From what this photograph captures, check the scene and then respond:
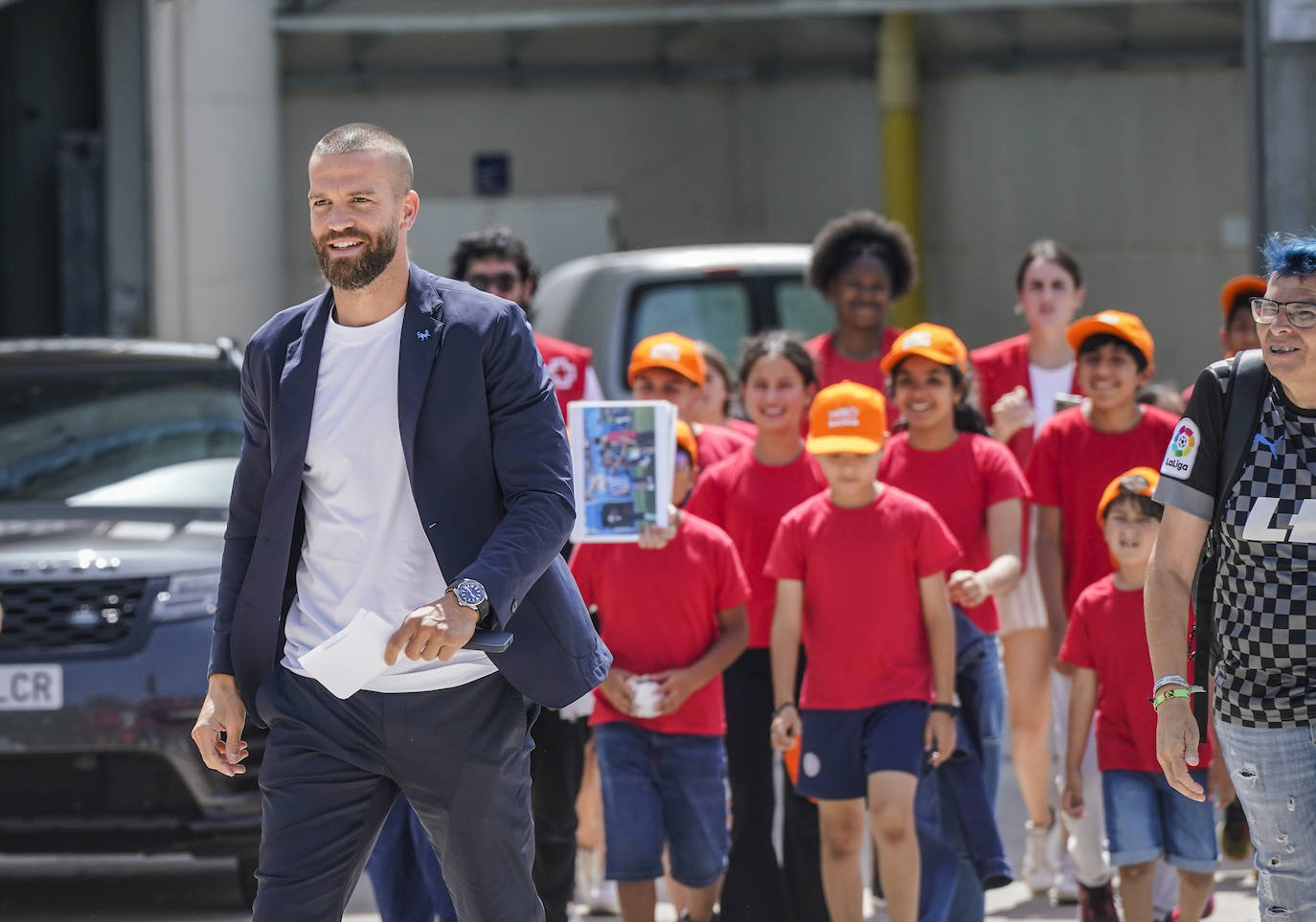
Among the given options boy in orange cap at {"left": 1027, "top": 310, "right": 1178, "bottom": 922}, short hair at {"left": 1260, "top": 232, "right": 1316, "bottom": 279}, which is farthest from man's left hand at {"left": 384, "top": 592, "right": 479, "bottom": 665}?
boy in orange cap at {"left": 1027, "top": 310, "right": 1178, "bottom": 922}

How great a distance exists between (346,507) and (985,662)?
102 inches

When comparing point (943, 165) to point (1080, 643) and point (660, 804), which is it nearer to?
point (1080, 643)

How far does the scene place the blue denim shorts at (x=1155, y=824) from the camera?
567 centimetres

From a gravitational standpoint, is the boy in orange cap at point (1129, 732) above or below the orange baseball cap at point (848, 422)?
below

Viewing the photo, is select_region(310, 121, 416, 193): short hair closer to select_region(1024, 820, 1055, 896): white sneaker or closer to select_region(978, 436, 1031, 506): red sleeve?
select_region(978, 436, 1031, 506): red sleeve

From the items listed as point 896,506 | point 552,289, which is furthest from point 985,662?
point 552,289

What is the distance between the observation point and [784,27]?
17.6 metres

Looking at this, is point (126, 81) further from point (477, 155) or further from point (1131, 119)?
point (1131, 119)

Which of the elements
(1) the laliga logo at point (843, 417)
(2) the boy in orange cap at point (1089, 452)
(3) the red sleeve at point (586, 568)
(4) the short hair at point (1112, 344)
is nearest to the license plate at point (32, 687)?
(3) the red sleeve at point (586, 568)

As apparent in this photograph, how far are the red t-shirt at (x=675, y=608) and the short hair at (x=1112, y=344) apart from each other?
152 centimetres

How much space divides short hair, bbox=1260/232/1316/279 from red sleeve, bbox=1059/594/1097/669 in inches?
72.1

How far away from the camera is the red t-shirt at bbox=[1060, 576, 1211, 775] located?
575 centimetres

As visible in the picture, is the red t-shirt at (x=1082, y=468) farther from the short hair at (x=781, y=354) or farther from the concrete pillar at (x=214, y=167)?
the concrete pillar at (x=214, y=167)

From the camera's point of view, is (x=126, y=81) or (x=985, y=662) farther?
(x=126, y=81)
